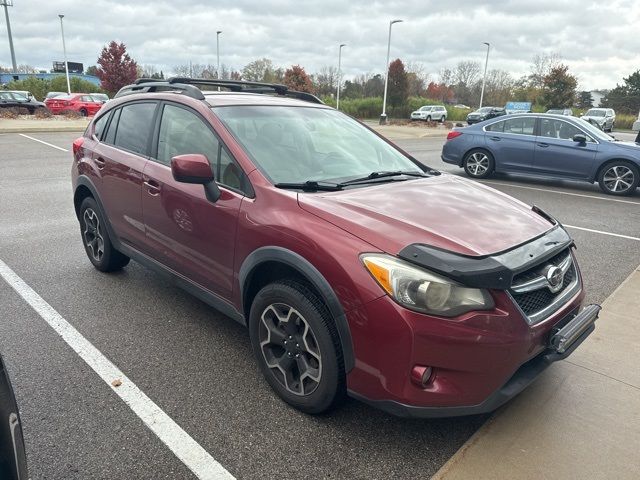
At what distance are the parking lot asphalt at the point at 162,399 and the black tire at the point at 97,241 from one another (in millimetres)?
121

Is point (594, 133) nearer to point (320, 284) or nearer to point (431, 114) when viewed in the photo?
point (320, 284)

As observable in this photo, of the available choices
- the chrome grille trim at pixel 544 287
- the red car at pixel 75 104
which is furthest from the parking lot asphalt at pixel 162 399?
the red car at pixel 75 104

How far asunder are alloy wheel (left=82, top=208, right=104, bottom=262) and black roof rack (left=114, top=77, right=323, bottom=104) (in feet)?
3.82

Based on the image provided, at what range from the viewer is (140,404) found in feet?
9.07

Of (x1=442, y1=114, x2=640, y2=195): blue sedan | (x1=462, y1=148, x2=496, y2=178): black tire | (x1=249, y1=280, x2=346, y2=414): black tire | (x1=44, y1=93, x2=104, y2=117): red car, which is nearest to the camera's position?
(x1=249, y1=280, x2=346, y2=414): black tire

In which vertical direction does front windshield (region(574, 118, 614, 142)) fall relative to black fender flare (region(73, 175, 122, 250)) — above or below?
above

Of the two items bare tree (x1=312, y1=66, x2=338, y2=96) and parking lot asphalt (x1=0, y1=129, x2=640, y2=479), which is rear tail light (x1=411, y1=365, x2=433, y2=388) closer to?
parking lot asphalt (x1=0, y1=129, x2=640, y2=479)

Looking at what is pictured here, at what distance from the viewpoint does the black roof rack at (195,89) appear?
147 inches

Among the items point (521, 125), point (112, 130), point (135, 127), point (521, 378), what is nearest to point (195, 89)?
point (135, 127)

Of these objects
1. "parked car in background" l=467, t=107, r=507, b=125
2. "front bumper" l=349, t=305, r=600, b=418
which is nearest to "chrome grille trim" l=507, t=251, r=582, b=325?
"front bumper" l=349, t=305, r=600, b=418

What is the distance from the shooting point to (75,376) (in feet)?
9.86

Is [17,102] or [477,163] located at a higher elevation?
[17,102]

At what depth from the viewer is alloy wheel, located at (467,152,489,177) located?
11.0 meters

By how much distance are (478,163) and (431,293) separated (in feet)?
31.8
